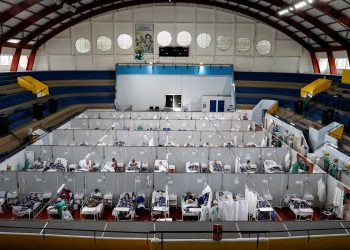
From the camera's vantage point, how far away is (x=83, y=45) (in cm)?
3094

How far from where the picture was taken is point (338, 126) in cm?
1847

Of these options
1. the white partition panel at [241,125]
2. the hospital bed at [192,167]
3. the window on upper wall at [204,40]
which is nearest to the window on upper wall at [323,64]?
the window on upper wall at [204,40]

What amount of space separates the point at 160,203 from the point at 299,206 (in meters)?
5.31

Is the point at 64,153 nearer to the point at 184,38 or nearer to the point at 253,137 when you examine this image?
the point at 253,137

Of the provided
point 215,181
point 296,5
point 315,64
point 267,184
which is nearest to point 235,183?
point 215,181

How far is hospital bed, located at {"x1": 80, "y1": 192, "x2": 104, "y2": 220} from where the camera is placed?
37.4ft

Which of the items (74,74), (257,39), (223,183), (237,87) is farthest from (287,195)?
(74,74)

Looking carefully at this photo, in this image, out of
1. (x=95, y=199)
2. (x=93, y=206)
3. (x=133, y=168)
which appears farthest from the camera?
(x=133, y=168)

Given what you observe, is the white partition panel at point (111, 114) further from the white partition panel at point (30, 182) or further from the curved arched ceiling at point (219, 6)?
the white partition panel at point (30, 182)

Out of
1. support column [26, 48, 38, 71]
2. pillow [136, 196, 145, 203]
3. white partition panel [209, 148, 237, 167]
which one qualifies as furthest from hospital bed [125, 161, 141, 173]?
support column [26, 48, 38, 71]

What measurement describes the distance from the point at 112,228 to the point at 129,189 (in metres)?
5.23

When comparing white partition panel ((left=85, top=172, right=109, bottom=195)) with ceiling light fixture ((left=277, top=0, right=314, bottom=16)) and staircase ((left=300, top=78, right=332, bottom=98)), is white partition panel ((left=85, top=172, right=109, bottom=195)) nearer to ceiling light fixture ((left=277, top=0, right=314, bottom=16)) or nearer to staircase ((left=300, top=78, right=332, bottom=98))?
ceiling light fixture ((left=277, top=0, right=314, bottom=16))

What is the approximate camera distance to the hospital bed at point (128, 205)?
36.8 ft

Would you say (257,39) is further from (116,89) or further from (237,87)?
(116,89)
